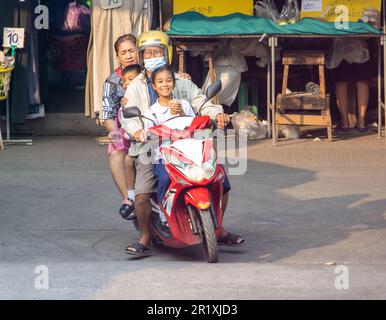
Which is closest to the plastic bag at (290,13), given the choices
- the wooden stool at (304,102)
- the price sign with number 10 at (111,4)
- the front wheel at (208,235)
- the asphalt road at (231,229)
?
the wooden stool at (304,102)

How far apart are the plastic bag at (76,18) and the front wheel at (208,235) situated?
6.84 metres

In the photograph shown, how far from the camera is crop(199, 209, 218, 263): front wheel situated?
24.4 ft

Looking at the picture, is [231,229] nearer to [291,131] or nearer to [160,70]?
[160,70]

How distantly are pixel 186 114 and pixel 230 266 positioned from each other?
48.6 inches

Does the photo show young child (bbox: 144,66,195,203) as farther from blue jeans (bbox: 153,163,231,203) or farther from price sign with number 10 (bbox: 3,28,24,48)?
price sign with number 10 (bbox: 3,28,24,48)

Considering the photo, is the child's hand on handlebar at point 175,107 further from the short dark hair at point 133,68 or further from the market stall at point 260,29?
the market stall at point 260,29

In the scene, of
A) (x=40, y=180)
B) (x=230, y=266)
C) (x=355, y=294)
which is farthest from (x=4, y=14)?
(x=355, y=294)

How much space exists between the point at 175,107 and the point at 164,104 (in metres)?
0.17

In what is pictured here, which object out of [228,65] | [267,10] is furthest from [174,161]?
[228,65]

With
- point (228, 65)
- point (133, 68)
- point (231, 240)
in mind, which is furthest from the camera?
point (228, 65)

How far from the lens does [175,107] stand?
783cm

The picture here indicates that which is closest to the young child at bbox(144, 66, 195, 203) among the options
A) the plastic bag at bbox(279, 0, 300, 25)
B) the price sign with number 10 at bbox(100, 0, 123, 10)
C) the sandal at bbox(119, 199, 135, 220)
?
the sandal at bbox(119, 199, 135, 220)

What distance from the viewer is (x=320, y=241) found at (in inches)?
335

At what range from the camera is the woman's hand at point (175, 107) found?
25.7 ft
